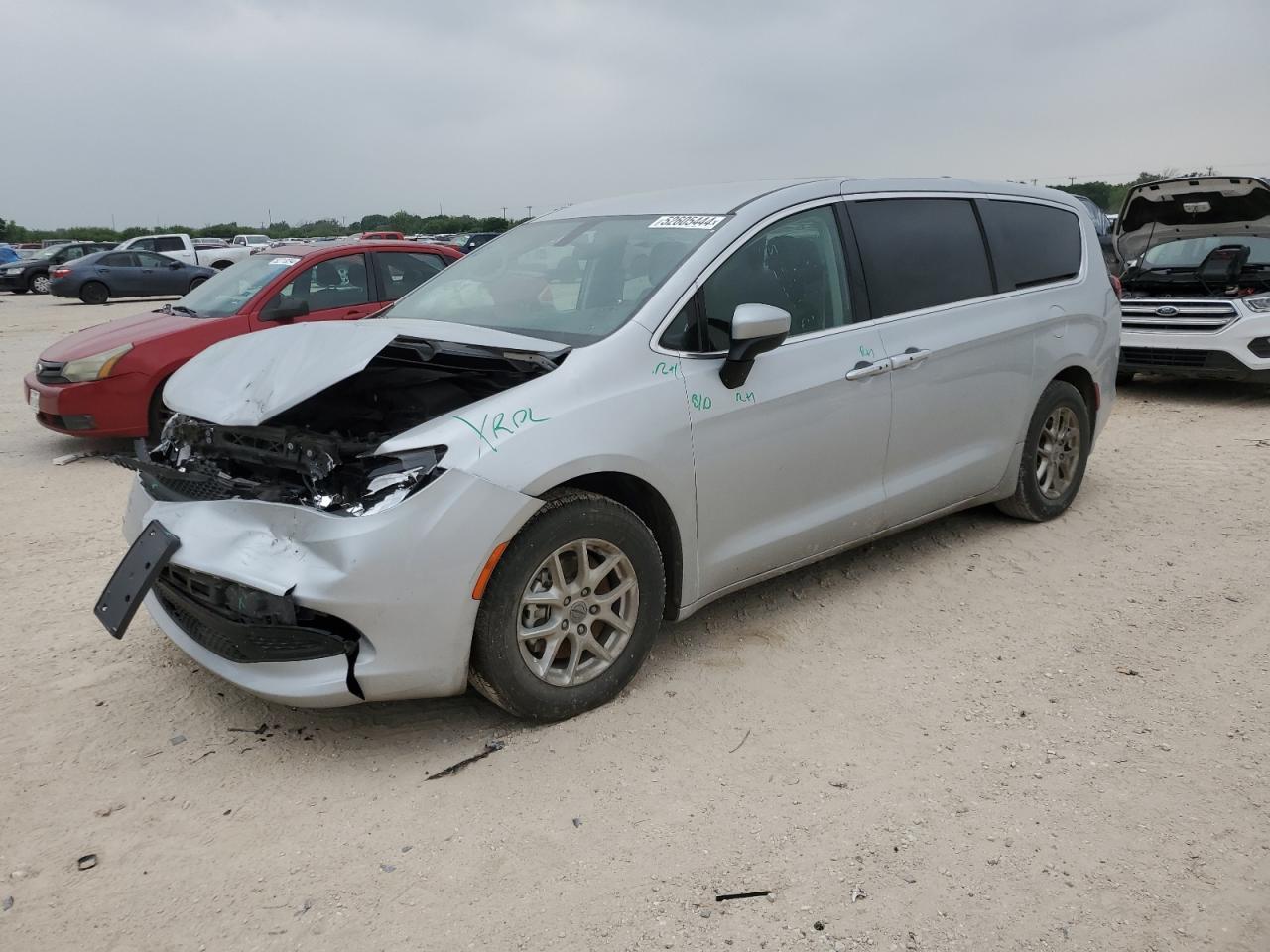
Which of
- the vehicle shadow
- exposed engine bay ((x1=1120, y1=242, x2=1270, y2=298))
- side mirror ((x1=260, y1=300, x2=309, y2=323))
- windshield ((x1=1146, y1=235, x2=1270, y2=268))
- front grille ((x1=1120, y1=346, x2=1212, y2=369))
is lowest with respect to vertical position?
the vehicle shadow

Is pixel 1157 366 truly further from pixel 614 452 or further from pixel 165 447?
pixel 165 447

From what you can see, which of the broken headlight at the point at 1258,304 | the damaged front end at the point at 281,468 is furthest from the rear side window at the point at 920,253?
the broken headlight at the point at 1258,304

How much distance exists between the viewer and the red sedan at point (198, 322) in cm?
727

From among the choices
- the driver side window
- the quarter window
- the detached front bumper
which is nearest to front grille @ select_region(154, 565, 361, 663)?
the detached front bumper

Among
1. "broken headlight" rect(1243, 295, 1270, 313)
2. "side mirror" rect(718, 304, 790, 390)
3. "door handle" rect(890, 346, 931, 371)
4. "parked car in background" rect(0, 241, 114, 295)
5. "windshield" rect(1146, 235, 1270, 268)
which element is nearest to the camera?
"side mirror" rect(718, 304, 790, 390)

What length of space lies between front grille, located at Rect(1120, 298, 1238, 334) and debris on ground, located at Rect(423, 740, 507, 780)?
7430 millimetres

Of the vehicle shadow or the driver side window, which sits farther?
the vehicle shadow

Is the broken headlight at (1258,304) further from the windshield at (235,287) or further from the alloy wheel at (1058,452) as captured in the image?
the windshield at (235,287)

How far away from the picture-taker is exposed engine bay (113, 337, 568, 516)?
3.12 metres

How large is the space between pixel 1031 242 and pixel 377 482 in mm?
3789

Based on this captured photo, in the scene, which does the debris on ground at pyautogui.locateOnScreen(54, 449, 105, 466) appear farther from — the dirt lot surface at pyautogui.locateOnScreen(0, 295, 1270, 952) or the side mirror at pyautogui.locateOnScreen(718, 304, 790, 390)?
the side mirror at pyautogui.locateOnScreen(718, 304, 790, 390)

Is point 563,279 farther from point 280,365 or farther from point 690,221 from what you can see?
point 280,365

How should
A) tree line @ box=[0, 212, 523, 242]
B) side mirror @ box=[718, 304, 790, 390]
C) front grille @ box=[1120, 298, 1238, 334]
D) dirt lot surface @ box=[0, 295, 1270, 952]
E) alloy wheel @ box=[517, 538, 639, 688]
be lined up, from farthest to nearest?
tree line @ box=[0, 212, 523, 242] → front grille @ box=[1120, 298, 1238, 334] → side mirror @ box=[718, 304, 790, 390] → alloy wheel @ box=[517, 538, 639, 688] → dirt lot surface @ box=[0, 295, 1270, 952]

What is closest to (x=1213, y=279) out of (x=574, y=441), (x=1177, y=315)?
(x=1177, y=315)
